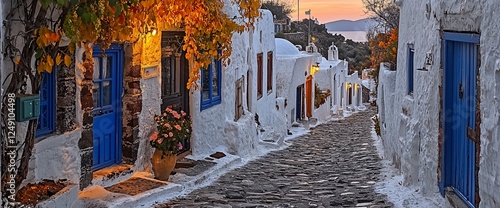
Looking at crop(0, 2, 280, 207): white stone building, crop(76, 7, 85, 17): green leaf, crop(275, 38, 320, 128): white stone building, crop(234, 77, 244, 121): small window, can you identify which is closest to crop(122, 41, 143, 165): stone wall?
crop(0, 2, 280, 207): white stone building

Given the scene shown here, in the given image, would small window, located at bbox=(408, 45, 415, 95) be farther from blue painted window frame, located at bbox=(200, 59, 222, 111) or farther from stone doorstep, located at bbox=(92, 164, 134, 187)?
stone doorstep, located at bbox=(92, 164, 134, 187)

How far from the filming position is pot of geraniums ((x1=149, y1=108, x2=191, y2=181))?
28.7 ft

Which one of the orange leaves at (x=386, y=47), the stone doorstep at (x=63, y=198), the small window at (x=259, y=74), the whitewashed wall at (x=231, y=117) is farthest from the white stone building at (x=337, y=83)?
the stone doorstep at (x=63, y=198)

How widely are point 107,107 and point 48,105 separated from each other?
161cm

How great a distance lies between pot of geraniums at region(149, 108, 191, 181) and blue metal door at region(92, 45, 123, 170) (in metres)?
0.49

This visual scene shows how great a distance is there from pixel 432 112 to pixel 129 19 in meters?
3.52

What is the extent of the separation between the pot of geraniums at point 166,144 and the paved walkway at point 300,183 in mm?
556

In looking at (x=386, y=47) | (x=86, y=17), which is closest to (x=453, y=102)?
(x=86, y=17)

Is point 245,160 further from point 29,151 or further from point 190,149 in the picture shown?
point 29,151

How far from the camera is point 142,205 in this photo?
24.5ft

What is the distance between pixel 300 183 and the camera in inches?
381

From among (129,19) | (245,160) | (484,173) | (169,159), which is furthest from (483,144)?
(245,160)

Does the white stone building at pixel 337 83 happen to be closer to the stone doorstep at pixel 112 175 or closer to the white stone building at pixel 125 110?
the white stone building at pixel 125 110

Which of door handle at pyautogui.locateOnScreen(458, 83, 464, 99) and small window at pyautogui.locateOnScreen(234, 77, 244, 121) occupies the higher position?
door handle at pyautogui.locateOnScreen(458, 83, 464, 99)
